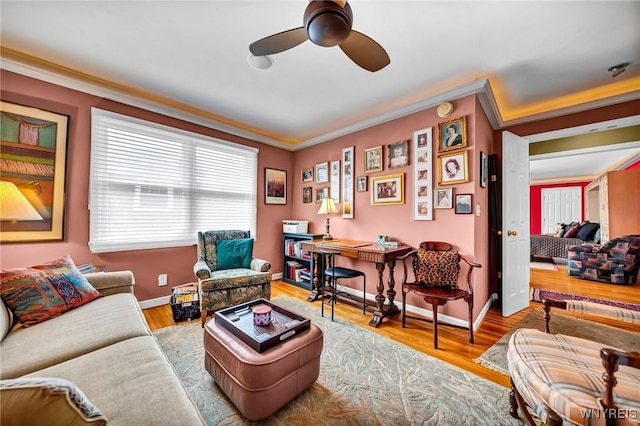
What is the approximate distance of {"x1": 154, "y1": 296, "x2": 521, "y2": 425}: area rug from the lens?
136 centimetres

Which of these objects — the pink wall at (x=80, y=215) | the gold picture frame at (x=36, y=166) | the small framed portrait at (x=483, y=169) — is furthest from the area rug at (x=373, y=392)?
the small framed portrait at (x=483, y=169)

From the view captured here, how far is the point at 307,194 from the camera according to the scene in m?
4.25

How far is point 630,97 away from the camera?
2461mm

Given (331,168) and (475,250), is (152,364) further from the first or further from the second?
(331,168)

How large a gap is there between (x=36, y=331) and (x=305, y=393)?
5.30 ft

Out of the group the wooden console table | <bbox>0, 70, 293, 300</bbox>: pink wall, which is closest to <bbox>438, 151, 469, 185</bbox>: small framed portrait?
the wooden console table

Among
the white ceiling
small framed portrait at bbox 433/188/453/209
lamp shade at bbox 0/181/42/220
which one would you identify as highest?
the white ceiling

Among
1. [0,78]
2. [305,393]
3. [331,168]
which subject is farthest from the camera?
[331,168]

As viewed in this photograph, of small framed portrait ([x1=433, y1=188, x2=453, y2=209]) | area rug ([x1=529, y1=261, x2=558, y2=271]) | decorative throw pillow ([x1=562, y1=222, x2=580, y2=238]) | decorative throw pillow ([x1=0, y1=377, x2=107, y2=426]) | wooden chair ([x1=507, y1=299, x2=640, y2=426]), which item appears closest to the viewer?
decorative throw pillow ([x1=0, y1=377, x2=107, y2=426])

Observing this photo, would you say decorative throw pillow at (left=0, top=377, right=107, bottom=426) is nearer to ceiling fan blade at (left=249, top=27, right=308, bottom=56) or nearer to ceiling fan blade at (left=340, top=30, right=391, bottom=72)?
ceiling fan blade at (left=249, top=27, right=308, bottom=56)

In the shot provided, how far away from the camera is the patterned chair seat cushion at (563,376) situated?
93 cm

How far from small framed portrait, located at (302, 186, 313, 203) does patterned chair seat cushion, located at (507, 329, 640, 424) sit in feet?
10.8

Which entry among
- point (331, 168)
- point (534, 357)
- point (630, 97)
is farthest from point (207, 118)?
point (630, 97)

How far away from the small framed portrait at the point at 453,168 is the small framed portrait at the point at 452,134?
88 millimetres
